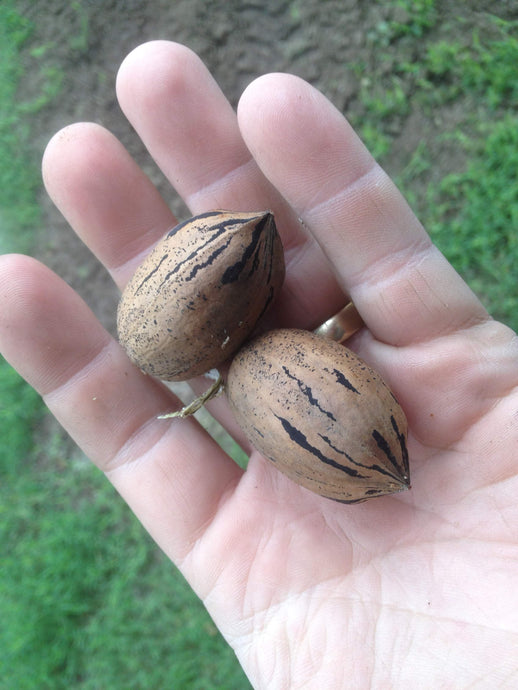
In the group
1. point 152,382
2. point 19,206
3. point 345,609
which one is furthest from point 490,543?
point 19,206

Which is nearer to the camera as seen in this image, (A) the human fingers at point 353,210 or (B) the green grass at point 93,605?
(A) the human fingers at point 353,210

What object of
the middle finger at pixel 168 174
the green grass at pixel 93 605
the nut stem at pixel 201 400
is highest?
the middle finger at pixel 168 174

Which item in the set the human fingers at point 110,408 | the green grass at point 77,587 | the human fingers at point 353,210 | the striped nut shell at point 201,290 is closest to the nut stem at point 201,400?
the human fingers at point 110,408

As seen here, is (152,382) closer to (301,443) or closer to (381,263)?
(301,443)

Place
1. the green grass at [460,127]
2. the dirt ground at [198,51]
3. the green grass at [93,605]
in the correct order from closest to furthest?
the green grass at [93,605], the green grass at [460,127], the dirt ground at [198,51]

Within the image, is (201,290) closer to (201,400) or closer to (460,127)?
(201,400)

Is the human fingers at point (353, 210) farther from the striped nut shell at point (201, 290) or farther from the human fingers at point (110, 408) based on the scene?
the human fingers at point (110, 408)

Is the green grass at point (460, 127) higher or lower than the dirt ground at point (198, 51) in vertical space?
lower

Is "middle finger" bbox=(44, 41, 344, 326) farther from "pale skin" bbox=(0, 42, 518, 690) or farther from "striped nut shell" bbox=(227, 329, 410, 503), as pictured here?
"striped nut shell" bbox=(227, 329, 410, 503)
